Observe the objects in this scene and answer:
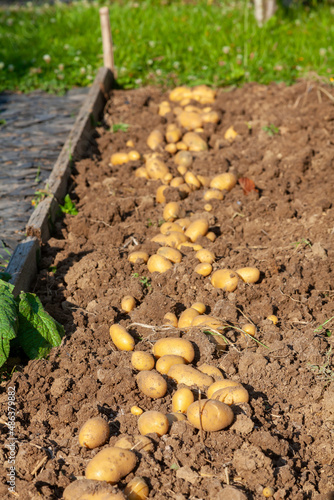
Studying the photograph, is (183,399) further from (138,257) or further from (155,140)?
(155,140)

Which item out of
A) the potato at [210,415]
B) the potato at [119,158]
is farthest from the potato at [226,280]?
the potato at [119,158]

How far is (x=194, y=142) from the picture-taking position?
16.5 feet

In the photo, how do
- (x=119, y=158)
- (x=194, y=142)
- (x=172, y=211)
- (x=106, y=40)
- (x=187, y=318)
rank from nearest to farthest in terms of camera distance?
1. (x=187, y=318)
2. (x=172, y=211)
3. (x=119, y=158)
4. (x=194, y=142)
5. (x=106, y=40)

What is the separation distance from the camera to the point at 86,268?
11.4 feet

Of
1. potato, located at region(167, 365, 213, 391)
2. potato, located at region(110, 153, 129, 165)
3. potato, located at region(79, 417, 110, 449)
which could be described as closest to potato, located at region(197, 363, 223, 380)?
potato, located at region(167, 365, 213, 391)

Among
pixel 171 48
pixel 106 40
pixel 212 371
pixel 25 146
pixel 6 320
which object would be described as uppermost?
pixel 106 40

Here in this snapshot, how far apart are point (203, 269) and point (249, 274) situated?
29cm

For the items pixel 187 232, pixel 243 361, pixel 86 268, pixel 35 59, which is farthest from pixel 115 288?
pixel 35 59

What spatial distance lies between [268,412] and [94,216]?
2197 millimetres

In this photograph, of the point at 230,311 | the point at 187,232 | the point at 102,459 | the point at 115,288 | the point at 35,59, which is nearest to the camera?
the point at 102,459

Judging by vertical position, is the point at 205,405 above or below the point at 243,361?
above

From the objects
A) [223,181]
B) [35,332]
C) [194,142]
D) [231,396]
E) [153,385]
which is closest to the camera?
[231,396]

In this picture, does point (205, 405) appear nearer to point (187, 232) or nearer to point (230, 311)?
point (230, 311)

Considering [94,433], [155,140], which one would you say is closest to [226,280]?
[94,433]
